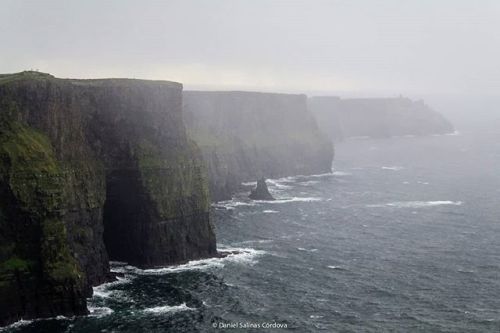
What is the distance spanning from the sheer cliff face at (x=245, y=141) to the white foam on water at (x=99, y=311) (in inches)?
2823

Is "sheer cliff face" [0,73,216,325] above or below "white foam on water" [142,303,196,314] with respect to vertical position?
above

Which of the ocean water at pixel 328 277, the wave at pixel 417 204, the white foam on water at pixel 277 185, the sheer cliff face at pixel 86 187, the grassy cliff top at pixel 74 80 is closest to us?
the ocean water at pixel 328 277

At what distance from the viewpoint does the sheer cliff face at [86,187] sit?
70.9 m

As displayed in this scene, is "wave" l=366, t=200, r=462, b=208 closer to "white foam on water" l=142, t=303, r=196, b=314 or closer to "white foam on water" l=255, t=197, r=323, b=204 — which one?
"white foam on water" l=255, t=197, r=323, b=204

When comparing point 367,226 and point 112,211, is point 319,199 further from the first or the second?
point 112,211

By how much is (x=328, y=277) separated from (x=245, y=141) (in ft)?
312

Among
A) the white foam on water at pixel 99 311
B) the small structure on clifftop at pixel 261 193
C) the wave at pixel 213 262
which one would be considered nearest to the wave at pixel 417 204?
the small structure on clifftop at pixel 261 193

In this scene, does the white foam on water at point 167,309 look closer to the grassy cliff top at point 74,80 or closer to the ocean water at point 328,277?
the ocean water at point 328,277

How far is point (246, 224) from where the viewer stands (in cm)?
12131

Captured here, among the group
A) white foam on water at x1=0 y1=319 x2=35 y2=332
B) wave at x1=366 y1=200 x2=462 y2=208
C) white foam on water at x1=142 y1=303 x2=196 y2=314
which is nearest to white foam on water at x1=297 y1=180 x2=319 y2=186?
wave at x1=366 y1=200 x2=462 y2=208

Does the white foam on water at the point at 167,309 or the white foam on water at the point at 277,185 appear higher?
the white foam on water at the point at 277,185

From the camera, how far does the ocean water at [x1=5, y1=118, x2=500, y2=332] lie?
6981cm

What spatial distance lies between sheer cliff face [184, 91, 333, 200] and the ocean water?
1585cm

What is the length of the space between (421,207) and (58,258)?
88.6 metres
